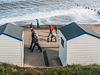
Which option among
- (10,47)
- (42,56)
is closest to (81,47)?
(42,56)

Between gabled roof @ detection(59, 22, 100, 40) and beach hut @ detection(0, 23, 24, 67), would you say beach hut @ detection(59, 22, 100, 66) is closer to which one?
gabled roof @ detection(59, 22, 100, 40)

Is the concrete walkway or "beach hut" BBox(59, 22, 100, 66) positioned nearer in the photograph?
"beach hut" BBox(59, 22, 100, 66)

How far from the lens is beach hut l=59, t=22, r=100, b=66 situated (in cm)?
1091

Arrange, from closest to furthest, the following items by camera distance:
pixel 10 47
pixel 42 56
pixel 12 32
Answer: pixel 10 47 → pixel 12 32 → pixel 42 56

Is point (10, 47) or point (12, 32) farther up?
point (12, 32)

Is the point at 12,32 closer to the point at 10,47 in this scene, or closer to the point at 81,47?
the point at 10,47

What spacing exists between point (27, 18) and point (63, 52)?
19.5 metres

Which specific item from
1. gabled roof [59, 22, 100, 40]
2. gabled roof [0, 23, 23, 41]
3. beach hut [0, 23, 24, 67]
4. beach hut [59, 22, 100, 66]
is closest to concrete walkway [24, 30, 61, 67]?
beach hut [0, 23, 24, 67]

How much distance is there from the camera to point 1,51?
1102 centimetres

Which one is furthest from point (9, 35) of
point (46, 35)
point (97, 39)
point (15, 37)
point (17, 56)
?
point (46, 35)

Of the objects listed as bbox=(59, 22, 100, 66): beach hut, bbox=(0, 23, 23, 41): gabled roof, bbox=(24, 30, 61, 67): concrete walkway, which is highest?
bbox=(0, 23, 23, 41): gabled roof

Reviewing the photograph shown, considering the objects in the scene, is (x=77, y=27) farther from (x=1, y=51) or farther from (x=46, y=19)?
(x=46, y=19)

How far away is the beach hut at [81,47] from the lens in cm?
1091

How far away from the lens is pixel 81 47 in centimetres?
1105
